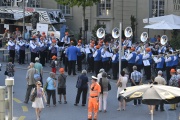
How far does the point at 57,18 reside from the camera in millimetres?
44469

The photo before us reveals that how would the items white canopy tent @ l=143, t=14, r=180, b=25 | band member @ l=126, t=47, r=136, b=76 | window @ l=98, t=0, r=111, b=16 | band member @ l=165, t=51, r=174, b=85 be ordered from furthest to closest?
window @ l=98, t=0, r=111, b=16 → white canopy tent @ l=143, t=14, r=180, b=25 → band member @ l=126, t=47, r=136, b=76 → band member @ l=165, t=51, r=174, b=85

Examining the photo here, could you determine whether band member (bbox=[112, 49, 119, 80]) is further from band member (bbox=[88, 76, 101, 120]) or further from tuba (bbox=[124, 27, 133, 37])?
band member (bbox=[88, 76, 101, 120])

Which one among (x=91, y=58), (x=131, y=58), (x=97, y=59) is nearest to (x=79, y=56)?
(x=91, y=58)

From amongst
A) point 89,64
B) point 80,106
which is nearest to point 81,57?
point 89,64

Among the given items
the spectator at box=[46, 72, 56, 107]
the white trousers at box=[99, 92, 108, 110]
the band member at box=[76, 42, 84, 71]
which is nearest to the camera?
the white trousers at box=[99, 92, 108, 110]

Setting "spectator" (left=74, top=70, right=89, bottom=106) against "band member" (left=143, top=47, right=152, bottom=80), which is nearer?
"spectator" (left=74, top=70, right=89, bottom=106)

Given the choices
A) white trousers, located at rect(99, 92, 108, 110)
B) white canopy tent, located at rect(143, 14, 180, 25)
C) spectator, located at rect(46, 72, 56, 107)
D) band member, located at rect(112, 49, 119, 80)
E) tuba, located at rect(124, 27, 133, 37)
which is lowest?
white trousers, located at rect(99, 92, 108, 110)

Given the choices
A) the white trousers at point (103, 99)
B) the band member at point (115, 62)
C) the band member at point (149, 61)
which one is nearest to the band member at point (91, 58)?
the band member at point (115, 62)

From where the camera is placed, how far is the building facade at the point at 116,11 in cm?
4388

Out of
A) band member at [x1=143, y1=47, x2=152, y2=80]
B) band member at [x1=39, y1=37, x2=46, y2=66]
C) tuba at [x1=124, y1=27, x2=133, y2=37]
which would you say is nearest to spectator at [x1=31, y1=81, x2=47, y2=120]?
band member at [x1=143, y1=47, x2=152, y2=80]

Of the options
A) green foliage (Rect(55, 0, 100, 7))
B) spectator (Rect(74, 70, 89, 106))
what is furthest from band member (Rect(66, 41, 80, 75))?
green foliage (Rect(55, 0, 100, 7))

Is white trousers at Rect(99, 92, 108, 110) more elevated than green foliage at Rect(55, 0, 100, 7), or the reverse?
green foliage at Rect(55, 0, 100, 7)

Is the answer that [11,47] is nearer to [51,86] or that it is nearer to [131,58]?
[131,58]

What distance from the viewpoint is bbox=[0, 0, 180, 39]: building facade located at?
144ft
